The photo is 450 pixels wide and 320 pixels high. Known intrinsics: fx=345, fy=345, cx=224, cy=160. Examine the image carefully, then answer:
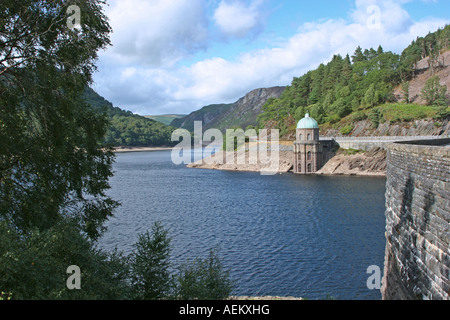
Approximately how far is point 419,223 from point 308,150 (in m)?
81.1

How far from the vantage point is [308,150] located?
94.3 metres

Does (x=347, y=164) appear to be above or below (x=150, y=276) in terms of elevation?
above

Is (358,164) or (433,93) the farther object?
(433,93)

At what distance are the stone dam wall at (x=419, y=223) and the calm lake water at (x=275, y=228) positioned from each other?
9492 mm

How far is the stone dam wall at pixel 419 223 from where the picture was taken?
12.4 metres

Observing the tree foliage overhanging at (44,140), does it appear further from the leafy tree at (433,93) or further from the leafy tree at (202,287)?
the leafy tree at (433,93)

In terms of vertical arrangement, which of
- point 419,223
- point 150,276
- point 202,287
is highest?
point 419,223

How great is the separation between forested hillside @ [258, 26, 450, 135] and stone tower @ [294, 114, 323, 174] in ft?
68.8

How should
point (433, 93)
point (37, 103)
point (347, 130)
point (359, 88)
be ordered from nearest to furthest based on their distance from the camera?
1. point (37, 103)
2. point (433, 93)
3. point (347, 130)
4. point (359, 88)

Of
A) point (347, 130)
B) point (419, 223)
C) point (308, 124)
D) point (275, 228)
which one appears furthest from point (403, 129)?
point (419, 223)

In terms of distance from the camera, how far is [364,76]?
4953 inches

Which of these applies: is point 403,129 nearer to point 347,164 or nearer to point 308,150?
point 347,164

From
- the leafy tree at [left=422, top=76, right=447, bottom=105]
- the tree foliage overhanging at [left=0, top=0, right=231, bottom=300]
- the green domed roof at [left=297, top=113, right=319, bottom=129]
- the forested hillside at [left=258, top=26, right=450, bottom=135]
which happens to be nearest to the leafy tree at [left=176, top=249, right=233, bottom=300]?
the tree foliage overhanging at [left=0, top=0, right=231, bottom=300]

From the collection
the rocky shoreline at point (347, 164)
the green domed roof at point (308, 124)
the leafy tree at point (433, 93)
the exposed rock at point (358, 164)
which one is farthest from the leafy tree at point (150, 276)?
the leafy tree at point (433, 93)
